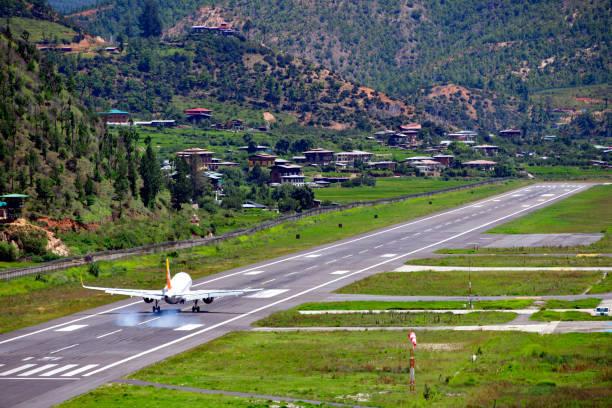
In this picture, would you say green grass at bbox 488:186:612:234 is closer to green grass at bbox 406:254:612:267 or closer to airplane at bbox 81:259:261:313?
green grass at bbox 406:254:612:267

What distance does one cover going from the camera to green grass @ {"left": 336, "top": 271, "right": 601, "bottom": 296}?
10200 centimetres

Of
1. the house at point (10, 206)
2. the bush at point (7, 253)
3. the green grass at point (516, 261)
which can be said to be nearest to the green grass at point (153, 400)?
the bush at point (7, 253)

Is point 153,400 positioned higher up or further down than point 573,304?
higher up

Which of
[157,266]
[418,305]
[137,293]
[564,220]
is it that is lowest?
[564,220]

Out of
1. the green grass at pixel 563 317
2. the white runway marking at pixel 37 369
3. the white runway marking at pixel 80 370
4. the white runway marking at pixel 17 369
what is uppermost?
the white runway marking at pixel 17 369

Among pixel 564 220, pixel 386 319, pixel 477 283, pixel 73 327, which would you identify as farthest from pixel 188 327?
pixel 564 220

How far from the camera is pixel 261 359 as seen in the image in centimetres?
7350

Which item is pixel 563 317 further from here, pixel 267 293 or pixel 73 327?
pixel 73 327

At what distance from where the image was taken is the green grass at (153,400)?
60.2 meters

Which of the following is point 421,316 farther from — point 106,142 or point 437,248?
point 106,142

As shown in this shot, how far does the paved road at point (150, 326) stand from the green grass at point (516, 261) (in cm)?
505

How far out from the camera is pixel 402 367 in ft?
226

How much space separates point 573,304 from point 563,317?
6.93 meters

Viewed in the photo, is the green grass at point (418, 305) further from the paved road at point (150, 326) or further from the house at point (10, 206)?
the house at point (10, 206)
